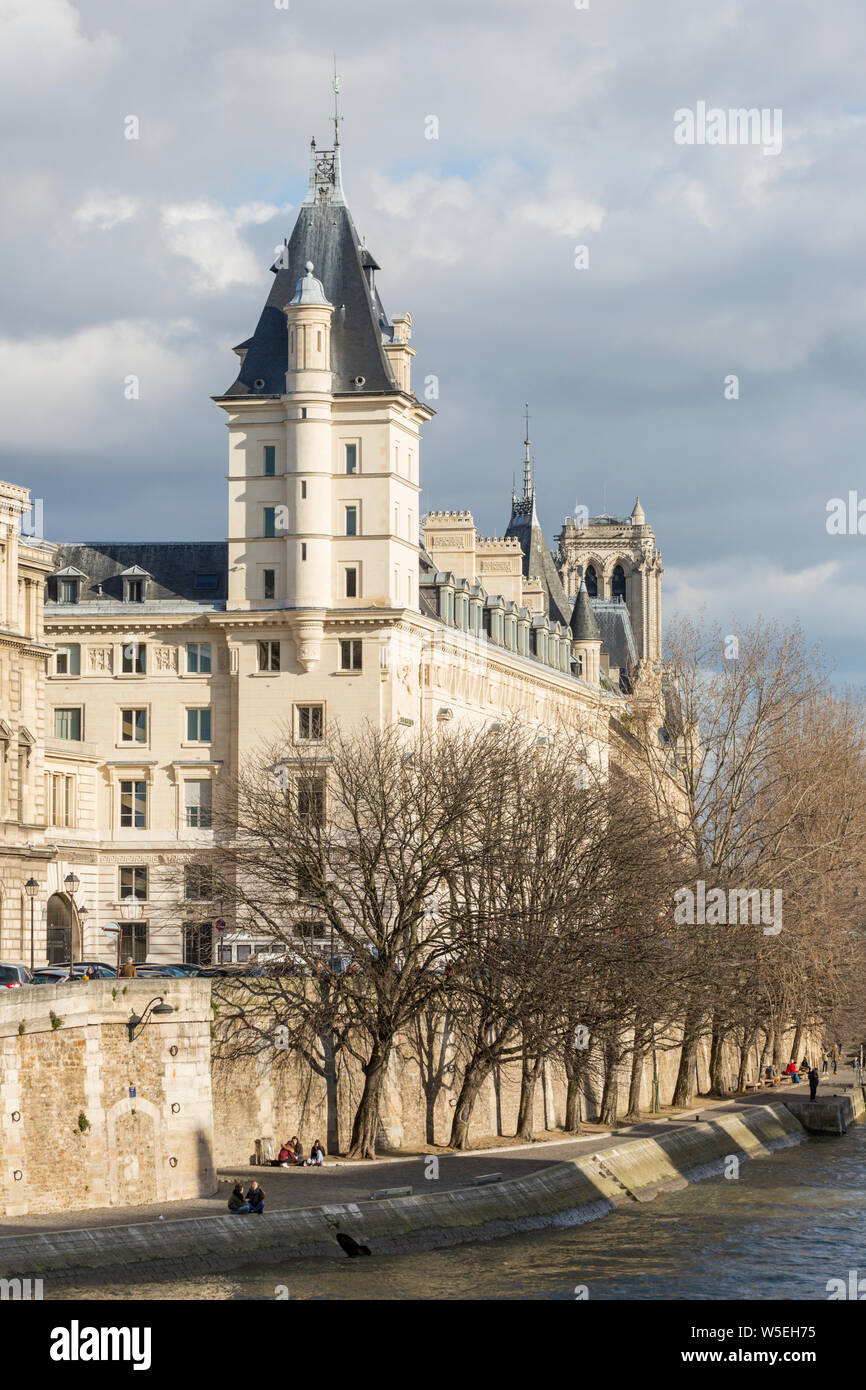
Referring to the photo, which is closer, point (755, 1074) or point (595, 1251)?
point (595, 1251)

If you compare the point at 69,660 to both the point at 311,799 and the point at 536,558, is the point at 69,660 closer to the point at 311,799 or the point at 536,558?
the point at 311,799

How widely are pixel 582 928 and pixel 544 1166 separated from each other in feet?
27.5

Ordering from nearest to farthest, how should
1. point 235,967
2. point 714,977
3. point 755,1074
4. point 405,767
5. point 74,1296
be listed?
point 74,1296, point 235,967, point 405,767, point 714,977, point 755,1074

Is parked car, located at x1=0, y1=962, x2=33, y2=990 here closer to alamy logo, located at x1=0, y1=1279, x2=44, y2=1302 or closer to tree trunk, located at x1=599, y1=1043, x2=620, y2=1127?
alamy logo, located at x1=0, y1=1279, x2=44, y2=1302

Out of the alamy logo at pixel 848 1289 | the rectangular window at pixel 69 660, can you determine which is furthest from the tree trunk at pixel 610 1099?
the rectangular window at pixel 69 660

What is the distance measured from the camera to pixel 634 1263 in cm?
5522

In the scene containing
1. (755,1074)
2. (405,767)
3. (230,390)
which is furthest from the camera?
(755,1074)

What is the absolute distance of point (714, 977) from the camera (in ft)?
265

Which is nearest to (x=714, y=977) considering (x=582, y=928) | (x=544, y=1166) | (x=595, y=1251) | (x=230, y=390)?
(x=582, y=928)

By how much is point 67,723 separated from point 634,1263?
47.8m

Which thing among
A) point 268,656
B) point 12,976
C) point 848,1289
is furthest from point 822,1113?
point 12,976

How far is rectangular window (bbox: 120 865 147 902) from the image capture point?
312 feet

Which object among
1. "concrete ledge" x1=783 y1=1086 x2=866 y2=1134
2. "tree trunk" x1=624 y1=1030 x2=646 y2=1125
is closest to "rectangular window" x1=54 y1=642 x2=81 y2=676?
"tree trunk" x1=624 y1=1030 x2=646 y2=1125
